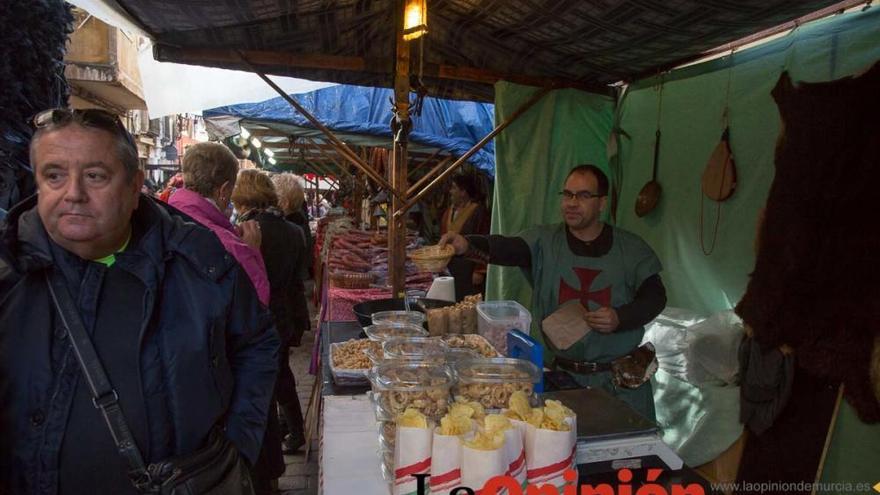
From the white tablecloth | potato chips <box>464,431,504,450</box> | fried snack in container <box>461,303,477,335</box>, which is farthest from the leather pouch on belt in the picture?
potato chips <box>464,431,504,450</box>

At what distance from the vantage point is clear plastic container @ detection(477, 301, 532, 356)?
8.18 feet

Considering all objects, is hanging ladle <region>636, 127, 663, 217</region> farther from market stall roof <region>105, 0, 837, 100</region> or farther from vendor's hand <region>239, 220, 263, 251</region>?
vendor's hand <region>239, 220, 263, 251</region>

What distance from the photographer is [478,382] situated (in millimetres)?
1626

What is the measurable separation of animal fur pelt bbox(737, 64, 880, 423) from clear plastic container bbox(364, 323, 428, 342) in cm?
183

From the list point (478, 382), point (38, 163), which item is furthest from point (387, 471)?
point (38, 163)

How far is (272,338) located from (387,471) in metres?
0.70

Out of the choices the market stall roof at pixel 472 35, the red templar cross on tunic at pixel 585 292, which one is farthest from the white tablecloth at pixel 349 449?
→ the market stall roof at pixel 472 35

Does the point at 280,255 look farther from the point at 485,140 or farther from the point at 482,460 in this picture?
the point at 482,460

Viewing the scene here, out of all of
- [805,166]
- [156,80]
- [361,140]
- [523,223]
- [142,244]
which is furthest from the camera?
[361,140]

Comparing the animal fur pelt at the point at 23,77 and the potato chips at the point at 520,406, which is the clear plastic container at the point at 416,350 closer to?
the potato chips at the point at 520,406

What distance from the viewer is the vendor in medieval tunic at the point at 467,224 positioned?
6.06 metres

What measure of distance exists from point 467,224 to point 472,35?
2.82 metres

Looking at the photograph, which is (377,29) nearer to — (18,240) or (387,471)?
(18,240)

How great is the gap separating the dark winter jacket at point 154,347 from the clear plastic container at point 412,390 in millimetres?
511
